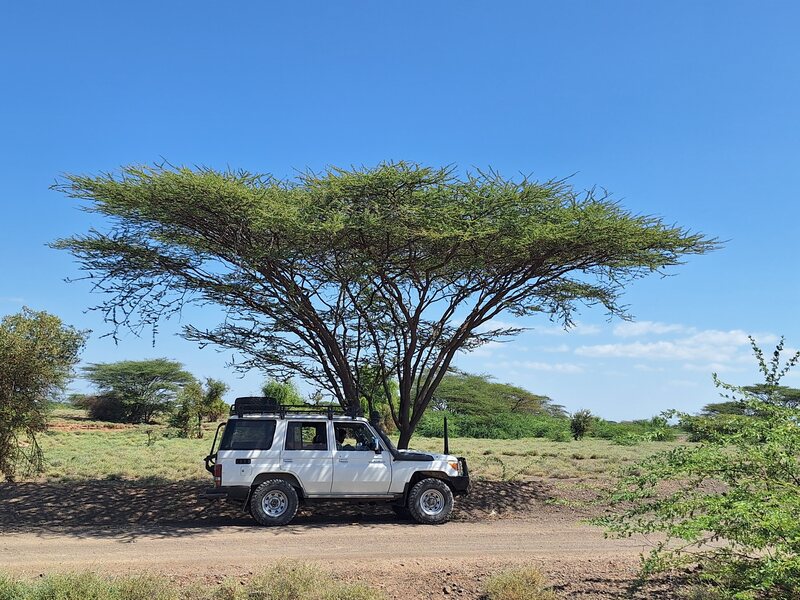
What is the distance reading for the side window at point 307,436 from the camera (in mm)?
13648

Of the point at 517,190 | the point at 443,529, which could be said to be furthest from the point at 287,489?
the point at 517,190

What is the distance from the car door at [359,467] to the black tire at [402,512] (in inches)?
36.2

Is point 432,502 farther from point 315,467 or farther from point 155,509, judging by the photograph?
point 155,509

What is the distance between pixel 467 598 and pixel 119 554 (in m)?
5.63

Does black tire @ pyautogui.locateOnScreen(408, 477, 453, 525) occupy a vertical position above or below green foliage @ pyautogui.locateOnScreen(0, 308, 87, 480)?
below

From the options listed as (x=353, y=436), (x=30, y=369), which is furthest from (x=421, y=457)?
(x=30, y=369)

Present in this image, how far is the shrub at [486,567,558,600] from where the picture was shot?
8117 millimetres

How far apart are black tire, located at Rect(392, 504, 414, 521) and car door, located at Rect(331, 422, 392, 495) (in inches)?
36.2

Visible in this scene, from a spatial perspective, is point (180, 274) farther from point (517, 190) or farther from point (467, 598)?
point (467, 598)

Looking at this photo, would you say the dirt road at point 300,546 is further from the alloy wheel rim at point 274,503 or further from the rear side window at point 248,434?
the rear side window at point 248,434

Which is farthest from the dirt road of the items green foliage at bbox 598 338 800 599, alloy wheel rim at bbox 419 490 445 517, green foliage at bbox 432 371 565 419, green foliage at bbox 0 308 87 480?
green foliage at bbox 432 371 565 419

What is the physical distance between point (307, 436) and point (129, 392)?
176ft

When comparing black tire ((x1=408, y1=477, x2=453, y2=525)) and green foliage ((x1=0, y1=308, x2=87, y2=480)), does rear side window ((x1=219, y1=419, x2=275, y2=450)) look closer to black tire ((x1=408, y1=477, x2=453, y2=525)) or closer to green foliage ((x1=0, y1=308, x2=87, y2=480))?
black tire ((x1=408, y1=477, x2=453, y2=525))

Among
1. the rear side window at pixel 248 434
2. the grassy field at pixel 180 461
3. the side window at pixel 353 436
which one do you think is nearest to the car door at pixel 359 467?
the side window at pixel 353 436
